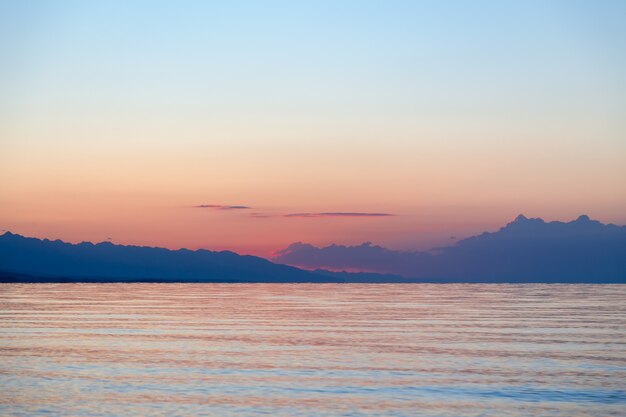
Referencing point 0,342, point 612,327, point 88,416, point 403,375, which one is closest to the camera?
point 88,416

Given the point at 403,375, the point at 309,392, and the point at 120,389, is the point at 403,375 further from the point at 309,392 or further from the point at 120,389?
the point at 120,389

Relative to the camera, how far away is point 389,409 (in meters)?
32.5

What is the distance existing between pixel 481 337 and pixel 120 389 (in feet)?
108

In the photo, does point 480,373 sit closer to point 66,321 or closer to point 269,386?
point 269,386

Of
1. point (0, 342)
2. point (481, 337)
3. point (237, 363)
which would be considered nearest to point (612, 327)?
point (481, 337)

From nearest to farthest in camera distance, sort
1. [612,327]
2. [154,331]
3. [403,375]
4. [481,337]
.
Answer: [403,375], [481,337], [154,331], [612,327]

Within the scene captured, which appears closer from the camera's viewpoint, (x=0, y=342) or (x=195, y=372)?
(x=195, y=372)

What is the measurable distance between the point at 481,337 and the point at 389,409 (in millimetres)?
31174

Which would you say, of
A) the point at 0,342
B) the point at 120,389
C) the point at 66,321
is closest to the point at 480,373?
the point at 120,389

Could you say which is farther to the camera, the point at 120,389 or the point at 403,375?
the point at 403,375

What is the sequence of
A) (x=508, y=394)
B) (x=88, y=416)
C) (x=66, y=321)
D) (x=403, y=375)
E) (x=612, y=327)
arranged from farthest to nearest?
1. (x=66, y=321)
2. (x=612, y=327)
3. (x=403, y=375)
4. (x=508, y=394)
5. (x=88, y=416)

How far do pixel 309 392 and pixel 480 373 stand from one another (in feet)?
34.6

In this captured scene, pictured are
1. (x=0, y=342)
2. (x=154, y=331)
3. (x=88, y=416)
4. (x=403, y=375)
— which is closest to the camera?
(x=88, y=416)

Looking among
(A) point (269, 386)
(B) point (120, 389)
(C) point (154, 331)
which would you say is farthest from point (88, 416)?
(C) point (154, 331)
